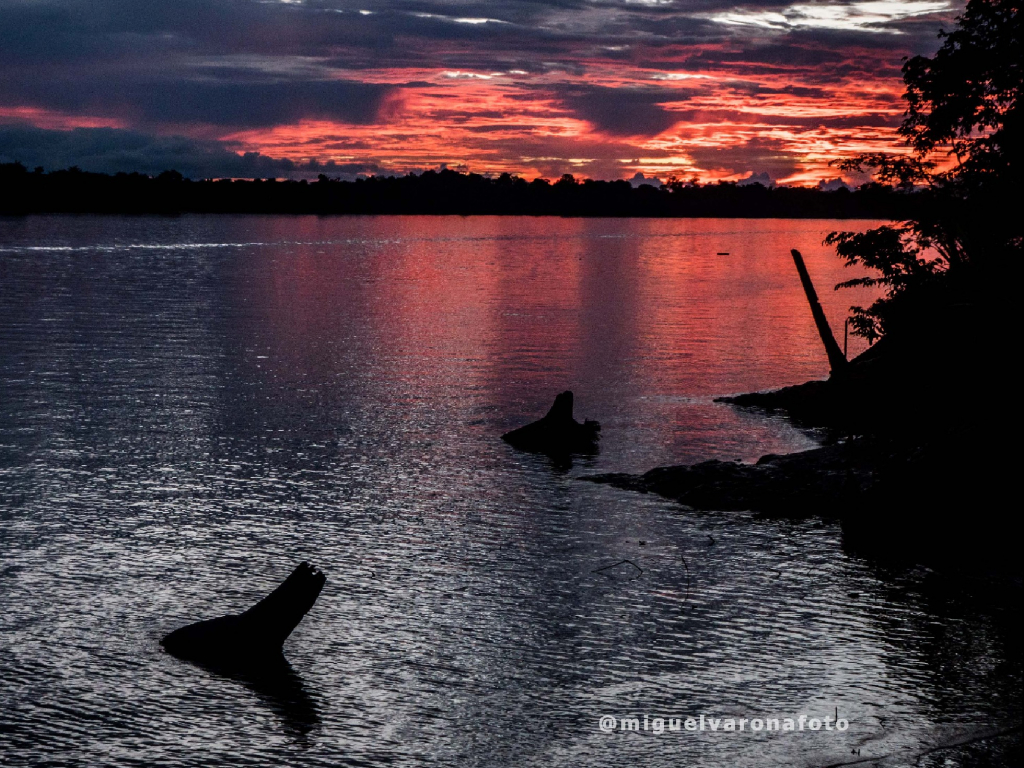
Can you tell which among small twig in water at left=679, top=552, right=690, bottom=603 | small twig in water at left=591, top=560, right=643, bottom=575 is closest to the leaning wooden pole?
small twig in water at left=679, top=552, right=690, bottom=603

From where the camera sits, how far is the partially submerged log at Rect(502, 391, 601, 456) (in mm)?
33219

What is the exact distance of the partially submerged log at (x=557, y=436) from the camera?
109 ft

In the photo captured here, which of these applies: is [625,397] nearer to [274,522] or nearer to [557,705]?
[274,522]

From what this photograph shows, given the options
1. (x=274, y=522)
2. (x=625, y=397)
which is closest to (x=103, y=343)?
(x=625, y=397)

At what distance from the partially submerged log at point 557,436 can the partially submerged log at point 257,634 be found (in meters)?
16.8

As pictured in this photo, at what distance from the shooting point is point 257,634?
16.8m

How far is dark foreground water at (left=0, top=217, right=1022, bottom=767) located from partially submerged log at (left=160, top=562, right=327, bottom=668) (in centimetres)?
53

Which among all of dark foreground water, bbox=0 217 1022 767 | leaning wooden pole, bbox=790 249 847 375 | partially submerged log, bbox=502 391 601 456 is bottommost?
dark foreground water, bbox=0 217 1022 767

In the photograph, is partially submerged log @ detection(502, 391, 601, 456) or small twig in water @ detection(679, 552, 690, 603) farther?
partially submerged log @ detection(502, 391, 601, 456)

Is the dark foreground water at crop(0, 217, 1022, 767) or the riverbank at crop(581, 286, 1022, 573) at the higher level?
the riverbank at crop(581, 286, 1022, 573)

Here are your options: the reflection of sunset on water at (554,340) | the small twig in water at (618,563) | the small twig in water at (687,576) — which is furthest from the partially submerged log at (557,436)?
the small twig in water at (618,563)

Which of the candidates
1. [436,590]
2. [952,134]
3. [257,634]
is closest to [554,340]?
[952,134]

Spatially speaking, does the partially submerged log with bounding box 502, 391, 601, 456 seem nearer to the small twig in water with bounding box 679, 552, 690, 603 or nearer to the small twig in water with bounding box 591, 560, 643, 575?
the small twig in water with bounding box 679, 552, 690, 603

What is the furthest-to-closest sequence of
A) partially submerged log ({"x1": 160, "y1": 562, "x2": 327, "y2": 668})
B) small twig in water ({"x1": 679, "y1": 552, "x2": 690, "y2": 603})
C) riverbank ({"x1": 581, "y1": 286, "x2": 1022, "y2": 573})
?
small twig in water ({"x1": 679, "y1": 552, "x2": 690, "y2": 603}) → riverbank ({"x1": 581, "y1": 286, "x2": 1022, "y2": 573}) → partially submerged log ({"x1": 160, "y1": 562, "x2": 327, "y2": 668})
